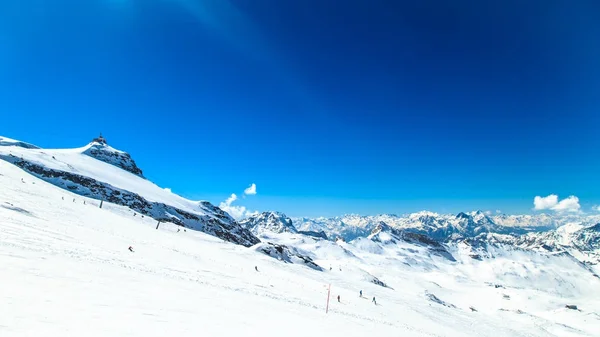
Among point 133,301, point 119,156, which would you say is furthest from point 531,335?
point 119,156

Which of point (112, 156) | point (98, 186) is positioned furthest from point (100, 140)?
point (98, 186)

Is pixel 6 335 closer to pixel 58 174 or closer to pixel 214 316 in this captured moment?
pixel 214 316

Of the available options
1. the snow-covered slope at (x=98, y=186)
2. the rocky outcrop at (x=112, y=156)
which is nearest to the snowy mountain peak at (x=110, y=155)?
the rocky outcrop at (x=112, y=156)

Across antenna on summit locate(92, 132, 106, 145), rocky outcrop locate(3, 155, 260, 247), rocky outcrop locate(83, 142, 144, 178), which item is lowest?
rocky outcrop locate(3, 155, 260, 247)

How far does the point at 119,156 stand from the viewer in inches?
6732

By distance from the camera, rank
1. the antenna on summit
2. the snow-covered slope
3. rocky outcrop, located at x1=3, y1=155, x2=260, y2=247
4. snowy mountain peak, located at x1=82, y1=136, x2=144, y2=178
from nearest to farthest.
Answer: rocky outcrop, located at x1=3, y1=155, x2=260, y2=247 < the snow-covered slope < snowy mountain peak, located at x1=82, y1=136, x2=144, y2=178 < the antenna on summit

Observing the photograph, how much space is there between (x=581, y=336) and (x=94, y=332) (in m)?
160

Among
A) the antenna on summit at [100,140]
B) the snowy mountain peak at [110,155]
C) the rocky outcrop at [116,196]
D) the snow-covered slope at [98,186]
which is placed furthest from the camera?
the antenna on summit at [100,140]

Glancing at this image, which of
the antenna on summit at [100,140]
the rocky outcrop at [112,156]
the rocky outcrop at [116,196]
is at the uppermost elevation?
the antenna on summit at [100,140]

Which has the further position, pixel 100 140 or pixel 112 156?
pixel 100 140

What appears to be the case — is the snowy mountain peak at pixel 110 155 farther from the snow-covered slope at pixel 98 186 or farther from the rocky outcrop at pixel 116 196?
the rocky outcrop at pixel 116 196

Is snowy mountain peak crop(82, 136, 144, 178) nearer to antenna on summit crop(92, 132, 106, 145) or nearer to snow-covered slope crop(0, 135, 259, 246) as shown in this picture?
antenna on summit crop(92, 132, 106, 145)

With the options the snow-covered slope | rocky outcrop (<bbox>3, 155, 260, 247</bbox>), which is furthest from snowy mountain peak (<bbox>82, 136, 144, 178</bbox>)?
rocky outcrop (<bbox>3, 155, 260, 247</bbox>)

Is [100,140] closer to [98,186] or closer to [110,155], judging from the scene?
[110,155]
